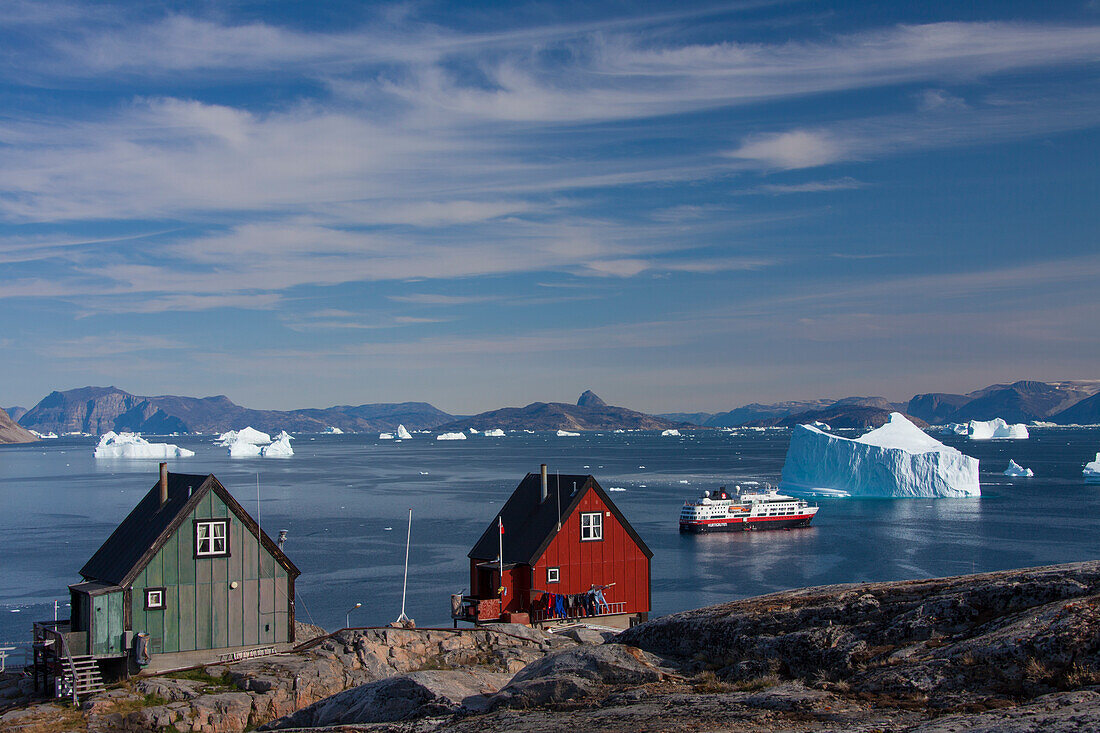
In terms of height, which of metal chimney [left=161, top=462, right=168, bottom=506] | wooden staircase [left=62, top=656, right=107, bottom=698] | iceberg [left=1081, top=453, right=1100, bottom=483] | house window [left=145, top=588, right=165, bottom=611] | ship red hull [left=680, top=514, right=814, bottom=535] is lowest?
ship red hull [left=680, top=514, right=814, bottom=535]

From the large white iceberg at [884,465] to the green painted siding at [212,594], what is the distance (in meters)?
112

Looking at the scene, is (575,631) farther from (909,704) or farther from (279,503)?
(279,503)

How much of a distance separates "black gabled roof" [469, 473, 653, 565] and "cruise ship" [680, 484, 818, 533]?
70.1 m

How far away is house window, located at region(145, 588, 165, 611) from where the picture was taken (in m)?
26.5

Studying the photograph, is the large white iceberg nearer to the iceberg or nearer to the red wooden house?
the iceberg

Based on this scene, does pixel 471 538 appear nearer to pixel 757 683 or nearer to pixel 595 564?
pixel 595 564

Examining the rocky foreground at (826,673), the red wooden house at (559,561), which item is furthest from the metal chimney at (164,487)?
the rocky foreground at (826,673)

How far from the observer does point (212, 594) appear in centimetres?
2734

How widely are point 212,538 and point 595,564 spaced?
1245cm

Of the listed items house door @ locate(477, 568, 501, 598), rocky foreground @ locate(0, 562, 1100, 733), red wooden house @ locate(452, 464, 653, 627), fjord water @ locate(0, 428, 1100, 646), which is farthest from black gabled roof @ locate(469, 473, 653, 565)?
rocky foreground @ locate(0, 562, 1100, 733)

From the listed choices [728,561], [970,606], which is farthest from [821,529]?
[970,606]

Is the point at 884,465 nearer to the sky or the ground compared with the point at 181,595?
nearer to the ground

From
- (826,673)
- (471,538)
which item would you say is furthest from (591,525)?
(471,538)

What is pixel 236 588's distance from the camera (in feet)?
90.8
